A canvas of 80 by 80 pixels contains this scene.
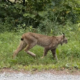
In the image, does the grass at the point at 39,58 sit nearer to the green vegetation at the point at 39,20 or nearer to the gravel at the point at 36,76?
the green vegetation at the point at 39,20

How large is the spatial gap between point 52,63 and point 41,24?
15.3 feet

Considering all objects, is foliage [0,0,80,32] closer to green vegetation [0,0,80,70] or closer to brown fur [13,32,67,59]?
green vegetation [0,0,80,70]

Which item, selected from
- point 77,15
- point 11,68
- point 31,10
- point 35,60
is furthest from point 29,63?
point 77,15

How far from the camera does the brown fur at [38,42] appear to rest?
9.05 metres

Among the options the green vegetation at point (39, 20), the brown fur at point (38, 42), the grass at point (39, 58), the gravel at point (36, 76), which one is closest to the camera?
the gravel at point (36, 76)

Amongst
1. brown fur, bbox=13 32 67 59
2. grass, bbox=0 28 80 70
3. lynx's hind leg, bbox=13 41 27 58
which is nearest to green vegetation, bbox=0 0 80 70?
grass, bbox=0 28 80 70

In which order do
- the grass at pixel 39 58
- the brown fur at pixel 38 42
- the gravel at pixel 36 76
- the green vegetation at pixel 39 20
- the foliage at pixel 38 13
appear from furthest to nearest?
the foliage at pixel 38 13 < the green vegetation at pixel 39 20 < the brown fur at pixel 38 42 < the grass at pixel 39 58 < the gravel at pixel 36 76

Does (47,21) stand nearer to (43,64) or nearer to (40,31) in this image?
(40,31)

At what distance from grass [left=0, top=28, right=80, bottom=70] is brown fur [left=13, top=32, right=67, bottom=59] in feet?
0.79

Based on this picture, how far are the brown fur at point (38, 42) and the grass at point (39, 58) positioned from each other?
242 mm

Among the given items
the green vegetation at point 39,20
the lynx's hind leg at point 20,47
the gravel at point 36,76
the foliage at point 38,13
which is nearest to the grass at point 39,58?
the green vegetation at point 39,20

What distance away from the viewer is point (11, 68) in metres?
7.79

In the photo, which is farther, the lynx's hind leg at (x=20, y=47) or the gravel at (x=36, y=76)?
A: the lynx's hind leg at (x=20, y=47)

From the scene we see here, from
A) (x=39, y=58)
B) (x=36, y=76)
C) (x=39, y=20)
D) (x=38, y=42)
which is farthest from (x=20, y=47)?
(x=39, y=20)
